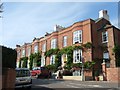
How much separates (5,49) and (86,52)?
21.1 metres

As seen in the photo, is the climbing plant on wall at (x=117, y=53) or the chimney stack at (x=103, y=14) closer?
the climbing plant on wall at (x=117, y=53)

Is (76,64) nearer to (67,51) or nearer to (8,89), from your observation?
(67,51)

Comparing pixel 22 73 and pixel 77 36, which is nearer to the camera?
pixel 22 73

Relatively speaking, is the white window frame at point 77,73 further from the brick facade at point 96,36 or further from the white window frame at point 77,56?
the brick facade at point 96,36

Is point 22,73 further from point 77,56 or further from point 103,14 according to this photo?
point 103,14

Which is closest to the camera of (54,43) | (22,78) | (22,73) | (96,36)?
(22,78)

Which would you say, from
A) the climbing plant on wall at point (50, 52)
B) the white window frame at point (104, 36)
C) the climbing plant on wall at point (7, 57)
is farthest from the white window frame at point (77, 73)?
the climbing plant on wall at point (7, 57)

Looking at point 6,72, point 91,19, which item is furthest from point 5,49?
point 91,19

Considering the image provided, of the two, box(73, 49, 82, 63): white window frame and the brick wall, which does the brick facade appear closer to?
box(73, 49, 82, 63): white window frame

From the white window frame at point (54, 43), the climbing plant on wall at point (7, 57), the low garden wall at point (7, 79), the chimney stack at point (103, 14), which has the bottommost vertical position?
the low garden wall at point (7, 79)

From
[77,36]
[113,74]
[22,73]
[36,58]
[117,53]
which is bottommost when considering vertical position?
[113,74]

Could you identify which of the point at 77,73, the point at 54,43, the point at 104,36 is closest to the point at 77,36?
the point at 104,36

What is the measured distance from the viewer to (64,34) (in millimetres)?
40812

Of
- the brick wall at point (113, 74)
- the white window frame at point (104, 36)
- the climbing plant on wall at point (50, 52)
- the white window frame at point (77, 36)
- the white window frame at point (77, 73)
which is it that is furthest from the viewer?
the climbing plant on wall at point (50, 52)
